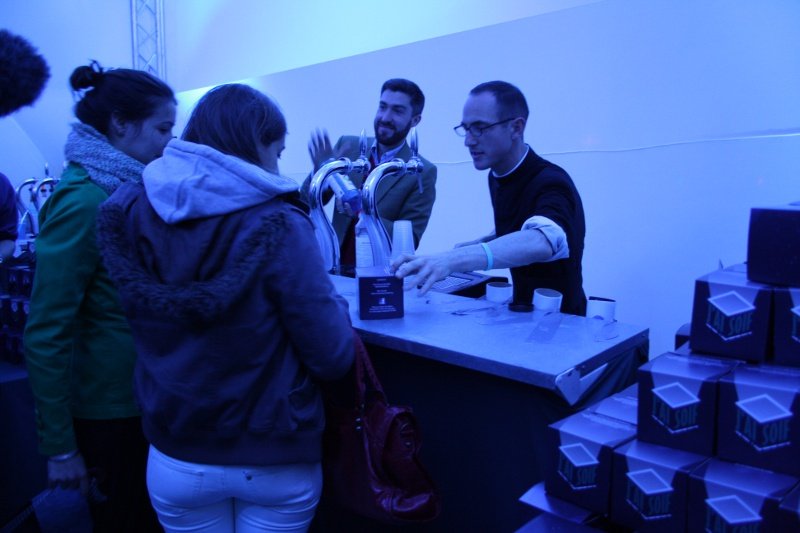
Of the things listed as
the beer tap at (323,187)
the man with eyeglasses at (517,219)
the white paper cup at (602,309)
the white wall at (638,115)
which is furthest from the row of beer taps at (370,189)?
the white wall at (638,115)

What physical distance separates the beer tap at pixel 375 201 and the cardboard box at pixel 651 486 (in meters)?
1.14

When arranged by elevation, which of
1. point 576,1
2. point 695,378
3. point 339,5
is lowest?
point 695,378

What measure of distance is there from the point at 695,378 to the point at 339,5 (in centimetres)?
529

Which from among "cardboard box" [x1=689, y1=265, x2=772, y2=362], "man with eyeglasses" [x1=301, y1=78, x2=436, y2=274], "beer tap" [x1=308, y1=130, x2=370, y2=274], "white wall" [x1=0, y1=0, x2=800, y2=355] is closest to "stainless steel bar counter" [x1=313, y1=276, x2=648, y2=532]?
"cardboard box" [x1=689, y1=265, x2=772, y2=362]

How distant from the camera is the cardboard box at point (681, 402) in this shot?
1.04 metres

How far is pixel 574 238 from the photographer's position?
2.08 meters

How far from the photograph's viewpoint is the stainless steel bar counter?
137 centimetres

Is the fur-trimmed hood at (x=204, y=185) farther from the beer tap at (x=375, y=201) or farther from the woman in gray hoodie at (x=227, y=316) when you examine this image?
the beer tap at (x=375, y=201)

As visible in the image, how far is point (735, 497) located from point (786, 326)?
313 millimetres

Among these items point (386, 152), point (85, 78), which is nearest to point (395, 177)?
point (386, 152)

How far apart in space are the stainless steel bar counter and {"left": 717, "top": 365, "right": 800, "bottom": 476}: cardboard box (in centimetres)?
32

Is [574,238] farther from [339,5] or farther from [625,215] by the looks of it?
[339,5]

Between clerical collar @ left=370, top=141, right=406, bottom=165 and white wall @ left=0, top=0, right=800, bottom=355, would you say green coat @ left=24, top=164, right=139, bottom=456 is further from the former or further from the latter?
white wall @ left=0, top=0, right=800, bottom=355

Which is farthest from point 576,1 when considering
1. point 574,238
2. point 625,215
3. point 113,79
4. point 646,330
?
point 113,79
